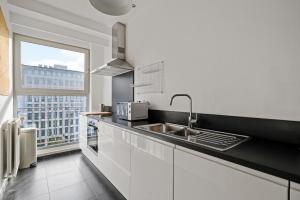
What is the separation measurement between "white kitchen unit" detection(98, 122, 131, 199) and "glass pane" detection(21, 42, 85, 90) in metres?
1.79

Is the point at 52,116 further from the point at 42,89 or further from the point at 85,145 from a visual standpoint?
the point at 85,145

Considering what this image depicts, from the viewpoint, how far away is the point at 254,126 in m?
1.12

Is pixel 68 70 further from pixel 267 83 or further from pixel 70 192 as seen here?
pixel 267 83

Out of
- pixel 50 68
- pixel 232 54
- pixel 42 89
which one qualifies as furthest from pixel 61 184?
pixel 232 54

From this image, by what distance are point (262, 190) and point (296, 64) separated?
845 millimetres

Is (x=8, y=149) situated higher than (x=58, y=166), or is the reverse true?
(x=8, y=149)

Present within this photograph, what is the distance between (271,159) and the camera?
2.25 ft

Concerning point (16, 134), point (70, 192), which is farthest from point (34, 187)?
point (16, 134)

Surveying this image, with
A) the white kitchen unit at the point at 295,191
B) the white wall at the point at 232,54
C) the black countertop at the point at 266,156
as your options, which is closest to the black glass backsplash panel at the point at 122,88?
the white wall at the point at 232,54

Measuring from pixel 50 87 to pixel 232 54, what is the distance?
3.31 m

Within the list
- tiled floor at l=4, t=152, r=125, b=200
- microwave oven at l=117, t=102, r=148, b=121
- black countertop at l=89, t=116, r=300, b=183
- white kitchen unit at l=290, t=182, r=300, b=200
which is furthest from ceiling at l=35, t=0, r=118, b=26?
white kitchen unit at l=290, t=182, r=300, b=200

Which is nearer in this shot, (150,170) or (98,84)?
(150,170)

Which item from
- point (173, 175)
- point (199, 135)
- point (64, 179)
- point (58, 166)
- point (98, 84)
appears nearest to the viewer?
point (173, 175)

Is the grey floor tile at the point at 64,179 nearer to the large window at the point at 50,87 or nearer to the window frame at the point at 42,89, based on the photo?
the large window at the point at 50,87
